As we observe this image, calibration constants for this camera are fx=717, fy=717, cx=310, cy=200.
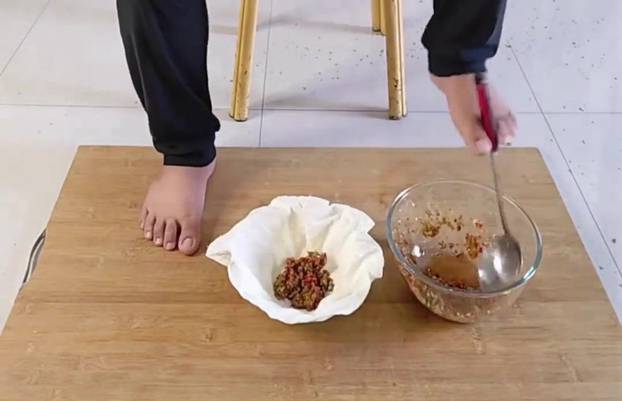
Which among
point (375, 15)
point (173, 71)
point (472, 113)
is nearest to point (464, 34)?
point (472, 113)

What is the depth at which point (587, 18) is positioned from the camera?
1.45m

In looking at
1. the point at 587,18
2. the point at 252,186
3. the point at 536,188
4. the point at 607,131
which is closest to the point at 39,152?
the point at 252,186

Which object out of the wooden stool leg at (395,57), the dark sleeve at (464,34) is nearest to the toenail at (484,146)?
the dark sleeve at (464,34)

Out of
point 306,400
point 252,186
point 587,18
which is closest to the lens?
point 306,400

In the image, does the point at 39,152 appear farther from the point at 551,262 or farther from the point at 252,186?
the point at 551,262

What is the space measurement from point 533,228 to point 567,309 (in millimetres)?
88

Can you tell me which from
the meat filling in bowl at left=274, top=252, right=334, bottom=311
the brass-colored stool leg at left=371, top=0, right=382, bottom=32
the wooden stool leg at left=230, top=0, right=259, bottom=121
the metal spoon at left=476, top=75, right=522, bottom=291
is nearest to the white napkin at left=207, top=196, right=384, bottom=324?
the meat filling in bowl at left=274, top=252, right=334, bottom=311

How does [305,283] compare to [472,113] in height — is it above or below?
below

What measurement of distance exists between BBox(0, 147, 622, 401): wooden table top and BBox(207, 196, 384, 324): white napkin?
0.03 meters

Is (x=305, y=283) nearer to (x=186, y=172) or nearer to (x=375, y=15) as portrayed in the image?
(x=186, y=172)

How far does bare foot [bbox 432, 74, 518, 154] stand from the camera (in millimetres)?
740

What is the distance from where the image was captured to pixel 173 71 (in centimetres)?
82

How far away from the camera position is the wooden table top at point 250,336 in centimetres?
65

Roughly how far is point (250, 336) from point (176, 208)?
0.20 meters
